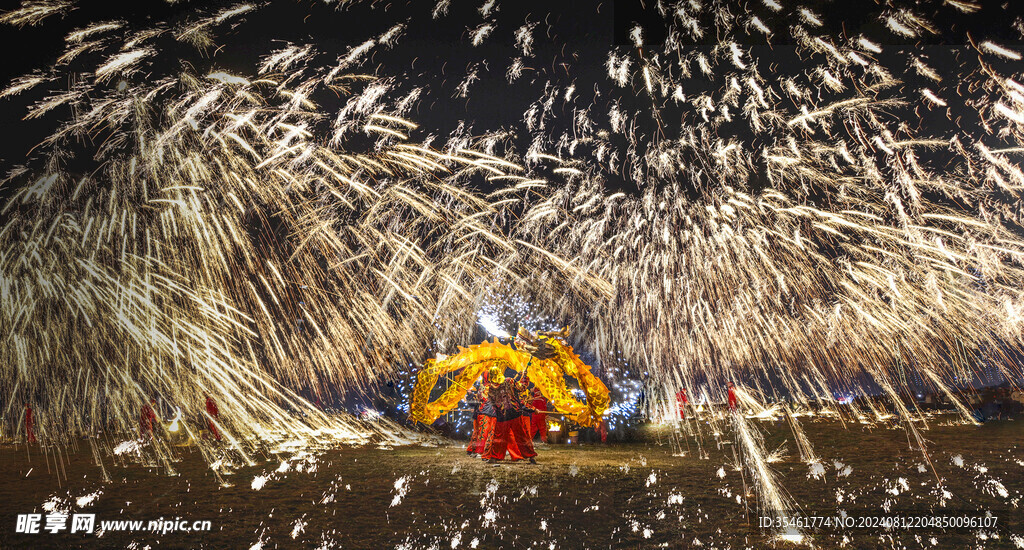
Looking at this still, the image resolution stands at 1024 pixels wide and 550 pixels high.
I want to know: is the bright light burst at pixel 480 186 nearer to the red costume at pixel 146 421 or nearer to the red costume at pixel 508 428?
the red costume at pixel 146 421

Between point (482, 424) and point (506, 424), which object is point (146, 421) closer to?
point (482, 424)

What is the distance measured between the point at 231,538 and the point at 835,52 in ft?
23.9

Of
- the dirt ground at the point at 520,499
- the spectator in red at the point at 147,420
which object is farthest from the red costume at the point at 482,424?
the spectator in red at the point at 147,420

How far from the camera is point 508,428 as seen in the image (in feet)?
24.3

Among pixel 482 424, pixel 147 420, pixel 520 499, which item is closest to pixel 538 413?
pixel 482 424

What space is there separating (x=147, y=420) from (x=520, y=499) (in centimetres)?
676

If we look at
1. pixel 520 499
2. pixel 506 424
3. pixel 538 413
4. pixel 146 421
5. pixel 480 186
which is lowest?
pixel 520 499

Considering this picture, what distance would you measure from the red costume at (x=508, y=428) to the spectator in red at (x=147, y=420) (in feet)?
17.3

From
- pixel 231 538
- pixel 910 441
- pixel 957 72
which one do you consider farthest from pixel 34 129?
pixel 910 441

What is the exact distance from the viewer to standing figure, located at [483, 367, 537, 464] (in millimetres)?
7289

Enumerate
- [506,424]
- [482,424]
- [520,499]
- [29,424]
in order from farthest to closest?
1. [29,424]
2. [482,424]
3. [506,424]
4. [520,499]

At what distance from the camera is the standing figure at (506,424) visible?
7.29m

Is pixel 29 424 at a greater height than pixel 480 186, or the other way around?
pixel 480 186

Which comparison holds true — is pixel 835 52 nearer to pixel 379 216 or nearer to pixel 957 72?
pixel 957 72
